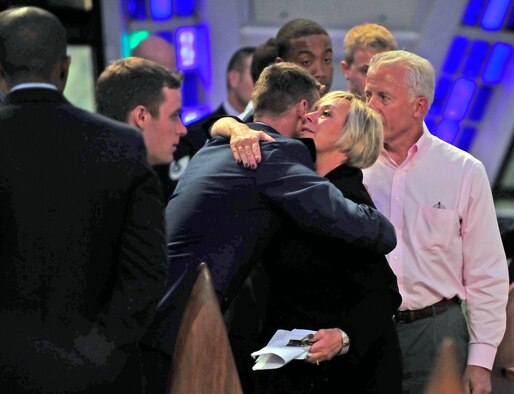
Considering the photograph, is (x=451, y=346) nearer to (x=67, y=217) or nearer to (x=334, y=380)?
(x=334, y=380)

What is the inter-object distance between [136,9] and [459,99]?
6.17ft

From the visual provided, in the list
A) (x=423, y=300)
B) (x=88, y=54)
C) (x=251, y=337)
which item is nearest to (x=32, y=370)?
(x=251, y=337)

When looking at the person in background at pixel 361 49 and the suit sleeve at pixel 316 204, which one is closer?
the suit sleeve at pixel 316 204

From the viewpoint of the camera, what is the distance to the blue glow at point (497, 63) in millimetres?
7598

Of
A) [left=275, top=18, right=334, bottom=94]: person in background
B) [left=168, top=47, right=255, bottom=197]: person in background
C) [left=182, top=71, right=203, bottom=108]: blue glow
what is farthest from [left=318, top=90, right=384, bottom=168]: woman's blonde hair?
[left=182, top=71, right=203, bottom=108]: blue glow

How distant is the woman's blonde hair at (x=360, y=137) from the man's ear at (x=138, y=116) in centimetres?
54

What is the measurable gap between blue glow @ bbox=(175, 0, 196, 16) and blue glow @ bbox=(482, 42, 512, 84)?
67.5 inches

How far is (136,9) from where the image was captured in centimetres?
714

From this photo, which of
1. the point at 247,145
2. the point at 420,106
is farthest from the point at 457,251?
the point at 247,145

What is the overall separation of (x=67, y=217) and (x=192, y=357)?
526mm

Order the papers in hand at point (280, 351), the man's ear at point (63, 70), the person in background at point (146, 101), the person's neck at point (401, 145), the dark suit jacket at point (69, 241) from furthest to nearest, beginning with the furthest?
the person's neck at point (401, 145) → the person in background at point (146, 101) → the papers in hand at point (280, 351) → the man's ear at point (63, 70) → the dark suit jacket at point (69, 241)

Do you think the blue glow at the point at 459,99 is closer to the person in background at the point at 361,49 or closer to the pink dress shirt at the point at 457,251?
the person in background at the point at 361,49

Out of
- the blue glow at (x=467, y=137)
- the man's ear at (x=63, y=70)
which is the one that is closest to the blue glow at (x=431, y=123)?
the blue glow at (x=467, y=137)

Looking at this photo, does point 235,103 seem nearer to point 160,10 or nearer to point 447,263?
point 160,10
